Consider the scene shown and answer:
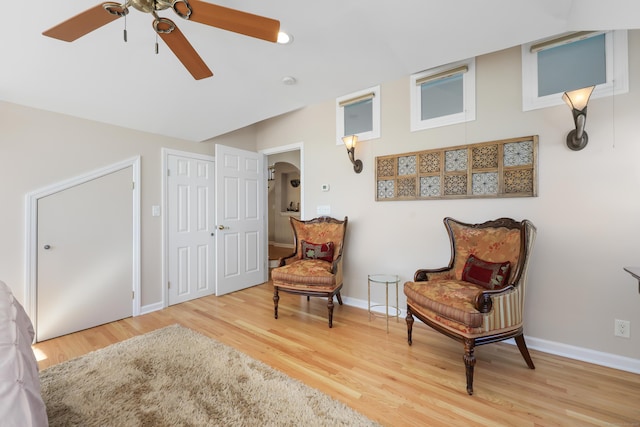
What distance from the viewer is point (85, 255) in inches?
106

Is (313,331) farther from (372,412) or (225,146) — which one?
(225,146)

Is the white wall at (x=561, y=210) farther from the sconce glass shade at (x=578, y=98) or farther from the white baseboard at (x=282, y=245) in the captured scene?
the white baseboard at (x=282, y=245)

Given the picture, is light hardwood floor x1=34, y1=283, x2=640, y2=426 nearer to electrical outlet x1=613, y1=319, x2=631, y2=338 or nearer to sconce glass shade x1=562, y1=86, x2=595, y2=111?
electrical outlet x1=613, y1=319, x2=631, y2=338

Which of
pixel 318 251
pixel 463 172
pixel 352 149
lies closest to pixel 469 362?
pixel 463 172

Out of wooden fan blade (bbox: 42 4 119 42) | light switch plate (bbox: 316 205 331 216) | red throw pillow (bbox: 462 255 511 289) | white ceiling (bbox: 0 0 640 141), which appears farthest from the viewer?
light switch plate (bbox: 316 205 331 216)

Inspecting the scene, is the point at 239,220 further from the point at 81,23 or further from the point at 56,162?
the point at 81,23

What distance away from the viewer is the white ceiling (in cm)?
162

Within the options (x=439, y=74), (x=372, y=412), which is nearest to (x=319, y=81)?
(x=439, y=74)

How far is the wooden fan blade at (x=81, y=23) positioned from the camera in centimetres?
115

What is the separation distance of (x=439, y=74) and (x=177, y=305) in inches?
158

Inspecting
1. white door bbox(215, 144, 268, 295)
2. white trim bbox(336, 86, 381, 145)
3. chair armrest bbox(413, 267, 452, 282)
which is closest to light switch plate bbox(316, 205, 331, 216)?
white trim bbox(336, 86, 381, 145)

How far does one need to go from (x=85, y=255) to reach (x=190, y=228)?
1095 mm

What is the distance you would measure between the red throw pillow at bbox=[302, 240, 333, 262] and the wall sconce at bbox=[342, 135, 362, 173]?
982 mm

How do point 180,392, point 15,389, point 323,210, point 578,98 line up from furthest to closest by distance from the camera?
point 323,210 < point 578,98 < point 180,392 < point 15,389
